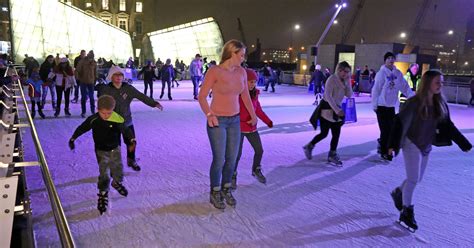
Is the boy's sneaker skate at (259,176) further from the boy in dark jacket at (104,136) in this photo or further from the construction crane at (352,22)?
the construction crane at (352,22)

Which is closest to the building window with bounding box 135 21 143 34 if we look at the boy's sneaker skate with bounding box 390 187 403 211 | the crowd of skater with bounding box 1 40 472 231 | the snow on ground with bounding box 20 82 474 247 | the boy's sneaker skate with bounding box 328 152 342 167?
the snow on ground with bounding box 20 82 474 247

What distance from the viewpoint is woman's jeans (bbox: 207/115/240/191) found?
13.1ft

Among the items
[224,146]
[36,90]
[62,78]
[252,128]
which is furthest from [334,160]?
[36,90]

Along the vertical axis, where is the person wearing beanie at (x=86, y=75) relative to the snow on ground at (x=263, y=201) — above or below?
above

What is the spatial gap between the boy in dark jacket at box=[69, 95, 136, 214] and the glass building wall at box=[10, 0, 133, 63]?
27203mm

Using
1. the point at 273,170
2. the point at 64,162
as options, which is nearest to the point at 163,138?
the point at 64,162

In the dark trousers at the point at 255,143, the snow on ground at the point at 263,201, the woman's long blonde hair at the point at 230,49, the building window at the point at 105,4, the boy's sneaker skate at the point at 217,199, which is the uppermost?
the building window at the point at 105,4

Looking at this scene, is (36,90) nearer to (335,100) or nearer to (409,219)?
(335,100)

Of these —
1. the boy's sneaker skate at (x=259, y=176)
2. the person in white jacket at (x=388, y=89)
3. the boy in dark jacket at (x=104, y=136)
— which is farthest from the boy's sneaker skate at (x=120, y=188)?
the person in white jacket at (x=388, y=89)

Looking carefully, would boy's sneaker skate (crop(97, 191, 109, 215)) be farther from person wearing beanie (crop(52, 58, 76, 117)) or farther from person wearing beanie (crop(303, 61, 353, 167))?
person wearing beanie (crop(52, 58, 76, 117))

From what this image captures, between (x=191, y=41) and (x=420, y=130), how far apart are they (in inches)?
1346

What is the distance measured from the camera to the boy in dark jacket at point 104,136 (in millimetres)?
4047

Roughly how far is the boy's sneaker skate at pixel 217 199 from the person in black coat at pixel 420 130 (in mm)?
1709

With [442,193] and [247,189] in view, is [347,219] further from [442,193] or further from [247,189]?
[442,193]
